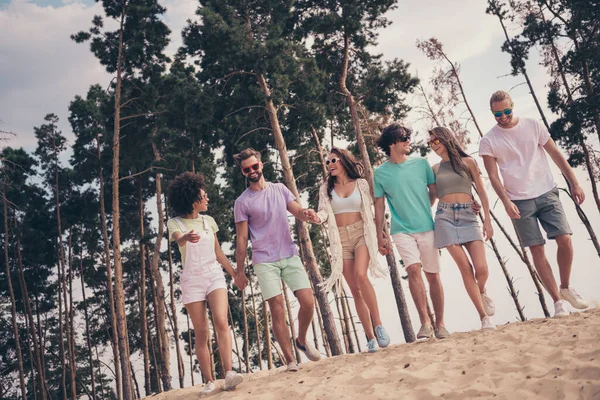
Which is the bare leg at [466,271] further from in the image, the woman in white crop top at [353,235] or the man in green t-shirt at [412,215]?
the woman in white crop top at [353,235]

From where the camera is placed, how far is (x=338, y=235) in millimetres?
5672

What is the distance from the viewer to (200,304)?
16.4 ft

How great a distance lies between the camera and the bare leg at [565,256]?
→ 5.34 meters

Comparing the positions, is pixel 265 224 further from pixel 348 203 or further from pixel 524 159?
pixel 524 159

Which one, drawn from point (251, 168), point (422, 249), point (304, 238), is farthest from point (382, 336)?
point (304, 238)

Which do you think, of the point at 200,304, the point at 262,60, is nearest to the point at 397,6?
the point at 262,60

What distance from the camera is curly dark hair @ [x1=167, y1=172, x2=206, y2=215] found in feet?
17.2

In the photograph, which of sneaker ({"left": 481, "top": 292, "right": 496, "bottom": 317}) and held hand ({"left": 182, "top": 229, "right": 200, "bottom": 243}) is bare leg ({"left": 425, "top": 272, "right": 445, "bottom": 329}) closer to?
sneaker ({"left": 481, "top": 292, "right": 496, "bottom": 317})

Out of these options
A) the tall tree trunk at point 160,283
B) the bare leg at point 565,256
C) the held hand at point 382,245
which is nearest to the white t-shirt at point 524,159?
the bare leg at point 565,256

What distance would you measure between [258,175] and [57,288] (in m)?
22.0

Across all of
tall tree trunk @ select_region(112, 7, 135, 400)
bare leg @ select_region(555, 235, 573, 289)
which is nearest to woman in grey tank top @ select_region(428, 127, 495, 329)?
bare leg @ select_region(555, 235, 573, 289)

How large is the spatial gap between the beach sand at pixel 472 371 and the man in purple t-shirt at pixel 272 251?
54cm

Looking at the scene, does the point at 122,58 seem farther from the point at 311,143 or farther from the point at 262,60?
the point at 311,143

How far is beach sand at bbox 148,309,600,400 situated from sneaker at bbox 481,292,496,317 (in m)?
0.29
